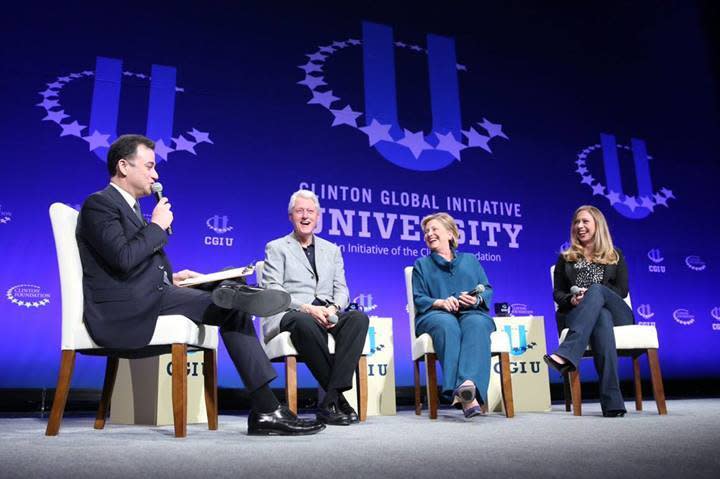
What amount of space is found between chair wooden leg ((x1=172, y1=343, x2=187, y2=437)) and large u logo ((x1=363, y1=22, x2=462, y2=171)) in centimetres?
267

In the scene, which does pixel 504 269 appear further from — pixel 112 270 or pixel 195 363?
pixel 112 270

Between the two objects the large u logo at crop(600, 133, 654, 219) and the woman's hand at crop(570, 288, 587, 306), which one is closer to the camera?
the woman's hand at crop(570, 288, 587, 306)

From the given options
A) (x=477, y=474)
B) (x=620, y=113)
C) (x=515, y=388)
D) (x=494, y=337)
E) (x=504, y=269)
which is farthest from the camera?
(x=620, y=113)

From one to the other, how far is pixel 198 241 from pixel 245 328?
183 centimetres

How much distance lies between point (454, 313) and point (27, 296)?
239 cm

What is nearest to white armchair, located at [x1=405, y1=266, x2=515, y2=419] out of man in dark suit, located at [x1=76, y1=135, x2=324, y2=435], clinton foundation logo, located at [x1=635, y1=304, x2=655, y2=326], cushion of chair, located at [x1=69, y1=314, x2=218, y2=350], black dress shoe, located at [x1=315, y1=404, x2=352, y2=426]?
black dress shoe, located at [x1=315, y1=404, x2=352, y2=426]

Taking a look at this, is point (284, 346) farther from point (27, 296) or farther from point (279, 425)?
point (27, 296)

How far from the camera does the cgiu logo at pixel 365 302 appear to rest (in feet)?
13.5

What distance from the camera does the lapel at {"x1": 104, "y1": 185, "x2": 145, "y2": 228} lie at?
2.11 metres

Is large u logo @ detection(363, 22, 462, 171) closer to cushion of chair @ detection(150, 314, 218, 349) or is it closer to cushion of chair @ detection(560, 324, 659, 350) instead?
cushion of chair @ detection(560, 324, 659, 350)

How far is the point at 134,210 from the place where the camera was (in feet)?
7.22

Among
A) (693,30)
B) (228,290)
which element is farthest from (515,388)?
(693,30)

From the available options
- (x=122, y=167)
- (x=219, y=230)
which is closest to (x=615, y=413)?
(x=122, y=167)

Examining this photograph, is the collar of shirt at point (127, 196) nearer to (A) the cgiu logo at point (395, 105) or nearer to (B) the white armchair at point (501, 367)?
(B) the white armchair at point (501, 367)
